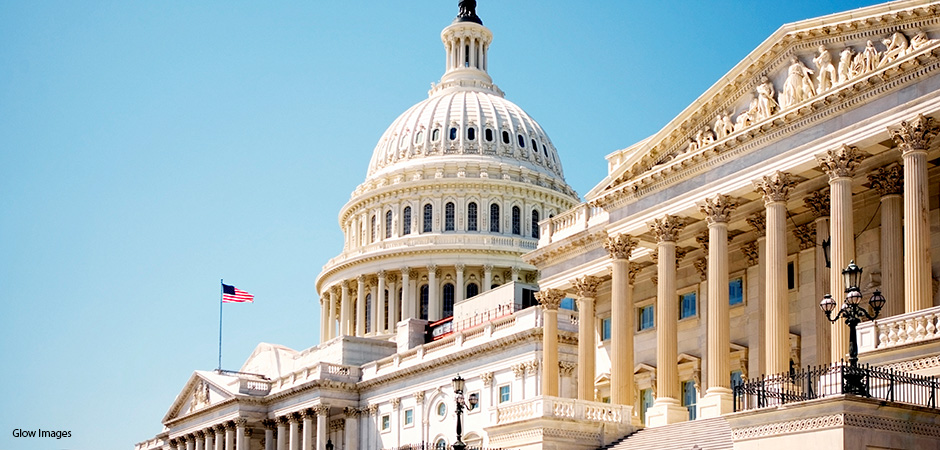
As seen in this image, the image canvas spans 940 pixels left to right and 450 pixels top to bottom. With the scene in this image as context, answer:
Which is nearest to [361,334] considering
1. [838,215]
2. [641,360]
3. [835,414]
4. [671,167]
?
[641,360]

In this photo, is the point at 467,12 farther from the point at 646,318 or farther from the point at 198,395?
the point at 646,318

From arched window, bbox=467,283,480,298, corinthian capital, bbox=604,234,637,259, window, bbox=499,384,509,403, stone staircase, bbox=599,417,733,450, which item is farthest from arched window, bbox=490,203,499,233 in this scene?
stone staircase, bbox=599,417,733,450

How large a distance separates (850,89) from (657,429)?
1445 cm

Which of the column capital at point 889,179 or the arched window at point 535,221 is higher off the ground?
the arched window at point 535,221

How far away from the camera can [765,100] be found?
48.3m

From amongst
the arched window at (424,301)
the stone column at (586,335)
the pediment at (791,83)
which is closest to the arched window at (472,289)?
the arched window at (424,301)

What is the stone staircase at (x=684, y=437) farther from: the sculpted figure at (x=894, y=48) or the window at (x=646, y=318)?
the sculpted figure at (x=894, y=48)

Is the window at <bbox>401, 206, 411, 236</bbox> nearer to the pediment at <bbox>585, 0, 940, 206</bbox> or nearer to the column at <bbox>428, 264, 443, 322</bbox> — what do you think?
the column at <bbox>428, 264, 443, 322</bbox>

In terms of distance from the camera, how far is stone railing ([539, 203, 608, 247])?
204 ft

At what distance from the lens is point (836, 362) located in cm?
4072

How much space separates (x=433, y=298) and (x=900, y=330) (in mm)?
87636

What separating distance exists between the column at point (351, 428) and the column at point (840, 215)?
184ft

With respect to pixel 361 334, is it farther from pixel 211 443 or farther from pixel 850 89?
pixel 850 89

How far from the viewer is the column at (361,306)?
419 feet
